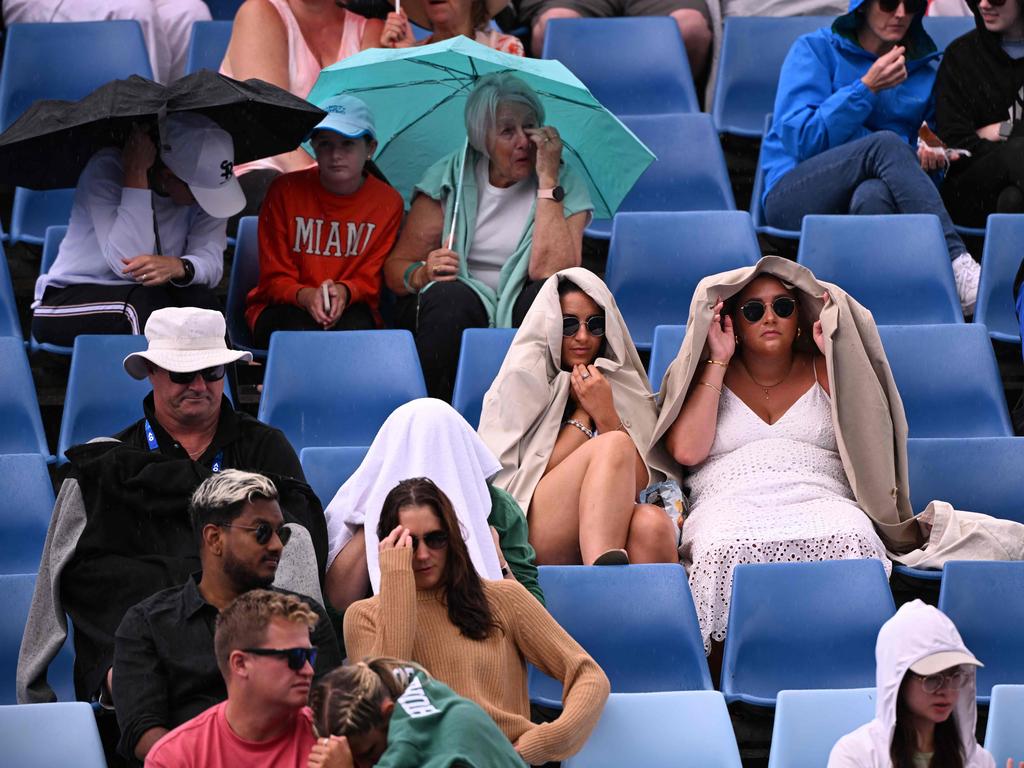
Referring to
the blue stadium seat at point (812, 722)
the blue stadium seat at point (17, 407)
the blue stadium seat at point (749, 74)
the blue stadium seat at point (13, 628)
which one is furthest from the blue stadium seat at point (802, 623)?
the blue stadium seat at point (749, 74)

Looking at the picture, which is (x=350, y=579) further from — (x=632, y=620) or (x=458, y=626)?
(x=632, y=620)

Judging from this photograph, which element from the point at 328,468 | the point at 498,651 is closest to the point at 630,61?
the point at 328,468

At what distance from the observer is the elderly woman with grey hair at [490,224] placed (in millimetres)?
5992

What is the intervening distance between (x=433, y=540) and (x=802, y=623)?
107cm

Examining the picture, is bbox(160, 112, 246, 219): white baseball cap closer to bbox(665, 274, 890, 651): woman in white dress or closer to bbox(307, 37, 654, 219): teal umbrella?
bbox(307, 37, 654, 219): teal umbrella

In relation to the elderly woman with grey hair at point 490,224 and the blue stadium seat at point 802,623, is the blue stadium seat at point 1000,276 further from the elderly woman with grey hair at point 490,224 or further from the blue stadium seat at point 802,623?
the blue stadium seat at point 802,623

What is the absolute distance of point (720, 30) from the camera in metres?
8.08

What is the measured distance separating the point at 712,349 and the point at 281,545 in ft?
5.58

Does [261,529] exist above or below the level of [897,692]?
above

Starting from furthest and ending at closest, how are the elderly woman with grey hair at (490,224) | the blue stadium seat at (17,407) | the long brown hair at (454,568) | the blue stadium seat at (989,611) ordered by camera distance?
the elderly woman with grey hair at (490,224)
the blue stadium seat at (17,407)
the blue stadium seat at (989,611)
the long brown hair at (454,568)

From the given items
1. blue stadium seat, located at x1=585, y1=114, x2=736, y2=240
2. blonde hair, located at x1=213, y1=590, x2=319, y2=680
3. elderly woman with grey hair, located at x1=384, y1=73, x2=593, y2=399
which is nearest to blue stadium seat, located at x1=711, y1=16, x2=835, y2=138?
blue stadium seat, located at x1=585, y1=114, x2=736, y2=240

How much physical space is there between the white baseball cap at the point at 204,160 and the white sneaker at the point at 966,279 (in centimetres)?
239

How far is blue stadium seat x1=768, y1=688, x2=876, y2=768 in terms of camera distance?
13.4 ft

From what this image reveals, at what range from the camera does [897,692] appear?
3932mm
